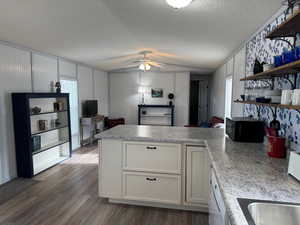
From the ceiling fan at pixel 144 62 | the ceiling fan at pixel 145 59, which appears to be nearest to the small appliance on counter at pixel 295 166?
the ceiling fan at pixel 145 59

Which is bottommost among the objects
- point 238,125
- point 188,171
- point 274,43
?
point 188,171

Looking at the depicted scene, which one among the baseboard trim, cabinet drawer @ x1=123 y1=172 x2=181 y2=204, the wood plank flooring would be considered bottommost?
the wood plank flooring

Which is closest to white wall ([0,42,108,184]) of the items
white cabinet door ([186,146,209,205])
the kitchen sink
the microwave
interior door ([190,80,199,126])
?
white cabinet door ([186,146,209,205])

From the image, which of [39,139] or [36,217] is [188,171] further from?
[39,139]

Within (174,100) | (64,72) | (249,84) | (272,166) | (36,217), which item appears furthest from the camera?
(174,100)

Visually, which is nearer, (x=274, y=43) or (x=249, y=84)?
(x=274, y=43)

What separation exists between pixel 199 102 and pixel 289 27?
7.12 metres

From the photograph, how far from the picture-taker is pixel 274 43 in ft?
6.71

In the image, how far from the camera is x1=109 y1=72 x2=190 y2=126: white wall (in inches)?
286

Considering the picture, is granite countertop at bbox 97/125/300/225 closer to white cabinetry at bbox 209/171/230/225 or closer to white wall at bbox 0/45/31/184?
white cabinetry at bbox 209/171/230/225

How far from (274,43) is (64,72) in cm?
435

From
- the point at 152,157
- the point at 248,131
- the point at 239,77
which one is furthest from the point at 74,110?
the point at 248,131

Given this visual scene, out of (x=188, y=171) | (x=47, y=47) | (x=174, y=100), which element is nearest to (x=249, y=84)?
(x=188, y=171)

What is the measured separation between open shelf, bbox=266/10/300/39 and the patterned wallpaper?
0.34 meters
